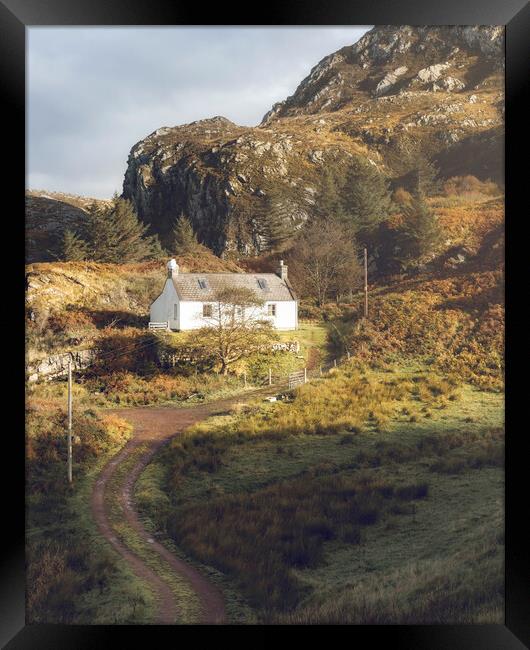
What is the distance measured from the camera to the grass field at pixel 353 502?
5.34m

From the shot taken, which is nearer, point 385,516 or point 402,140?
point 385,516

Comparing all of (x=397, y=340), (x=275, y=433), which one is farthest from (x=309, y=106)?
(x=275, y=433)

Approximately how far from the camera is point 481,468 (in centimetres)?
579

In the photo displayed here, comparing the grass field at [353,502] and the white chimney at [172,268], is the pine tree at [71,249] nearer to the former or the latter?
the white chimney at [172,268]

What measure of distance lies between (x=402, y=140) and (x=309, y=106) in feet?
→ 3.62

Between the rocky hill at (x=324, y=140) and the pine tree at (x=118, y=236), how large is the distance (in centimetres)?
16

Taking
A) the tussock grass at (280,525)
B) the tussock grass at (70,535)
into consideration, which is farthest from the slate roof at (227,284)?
the tussock grass at (280,525)

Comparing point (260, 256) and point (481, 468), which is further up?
point (260, 256)

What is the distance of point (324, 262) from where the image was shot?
591cm

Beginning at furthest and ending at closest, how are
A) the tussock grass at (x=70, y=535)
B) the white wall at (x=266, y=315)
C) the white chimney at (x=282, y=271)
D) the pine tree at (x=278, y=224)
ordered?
the pine tree at (x=278, y=224) → the white chimney at (x=282, y=271) → the white wall at (x=266, y=315) → the tussock grass at (x=70, y=535)

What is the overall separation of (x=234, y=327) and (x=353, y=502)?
211cm

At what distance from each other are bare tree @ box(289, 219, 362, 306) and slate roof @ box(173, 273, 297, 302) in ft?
0.59
